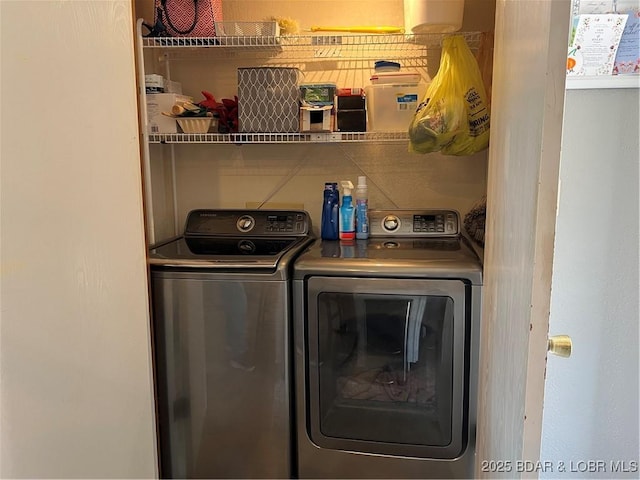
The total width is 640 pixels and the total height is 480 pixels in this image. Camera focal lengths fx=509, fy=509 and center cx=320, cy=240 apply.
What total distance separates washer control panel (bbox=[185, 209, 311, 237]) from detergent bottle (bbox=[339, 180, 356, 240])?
0.17 m

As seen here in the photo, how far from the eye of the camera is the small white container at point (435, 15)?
1731 mm

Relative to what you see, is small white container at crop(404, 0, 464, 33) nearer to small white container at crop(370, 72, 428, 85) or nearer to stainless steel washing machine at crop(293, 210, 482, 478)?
small white container at crop(370, 72, 428, 85)

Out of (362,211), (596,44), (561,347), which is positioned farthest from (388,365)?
(596,44)

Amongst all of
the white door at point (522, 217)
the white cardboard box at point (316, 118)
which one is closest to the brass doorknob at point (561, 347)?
the white door at point (522, 217)

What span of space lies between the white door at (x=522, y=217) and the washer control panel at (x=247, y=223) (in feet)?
3.05

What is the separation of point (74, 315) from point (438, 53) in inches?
65.6

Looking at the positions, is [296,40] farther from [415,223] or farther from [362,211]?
[415,223]

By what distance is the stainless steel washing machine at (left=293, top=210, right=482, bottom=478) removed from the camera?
1573mm

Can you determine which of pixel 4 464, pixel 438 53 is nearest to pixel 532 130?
pixel 4 464

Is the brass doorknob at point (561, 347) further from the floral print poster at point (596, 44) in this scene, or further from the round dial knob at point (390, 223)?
the round dial knob at point (390, 223)

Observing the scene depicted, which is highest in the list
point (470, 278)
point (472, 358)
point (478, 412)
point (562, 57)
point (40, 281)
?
point (562, 57)

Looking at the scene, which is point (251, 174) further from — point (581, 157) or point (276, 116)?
point (581, 157)

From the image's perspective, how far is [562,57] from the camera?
0.78 m

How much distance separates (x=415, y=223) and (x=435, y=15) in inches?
30.7
